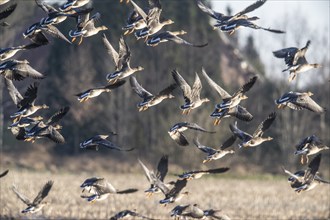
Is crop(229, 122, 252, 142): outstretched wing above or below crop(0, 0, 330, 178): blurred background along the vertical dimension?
above

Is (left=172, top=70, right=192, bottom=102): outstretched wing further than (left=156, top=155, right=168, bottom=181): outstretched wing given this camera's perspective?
No

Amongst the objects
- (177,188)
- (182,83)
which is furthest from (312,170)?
(182,83)

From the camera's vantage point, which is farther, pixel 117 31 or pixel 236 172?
pixel 117 31

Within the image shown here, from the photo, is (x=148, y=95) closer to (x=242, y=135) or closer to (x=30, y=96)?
(x=242, y=135)

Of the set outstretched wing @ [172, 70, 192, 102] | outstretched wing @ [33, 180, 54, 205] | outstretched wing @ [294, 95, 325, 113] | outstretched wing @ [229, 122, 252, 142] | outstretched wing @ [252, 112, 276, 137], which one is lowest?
outstretched wing @ [33, 180, 54, 205]

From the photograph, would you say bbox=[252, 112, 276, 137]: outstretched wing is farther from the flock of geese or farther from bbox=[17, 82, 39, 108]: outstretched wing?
bbox=[17, 82, 39, 108]: outstretched wing

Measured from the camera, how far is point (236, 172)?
50688 mm

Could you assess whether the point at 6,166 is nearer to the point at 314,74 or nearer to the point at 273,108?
the point at 273,108

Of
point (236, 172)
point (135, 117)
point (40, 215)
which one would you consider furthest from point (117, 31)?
point (40, 215)

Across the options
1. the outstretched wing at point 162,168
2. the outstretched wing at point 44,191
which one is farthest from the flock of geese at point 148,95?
the outstretched wing at point 44,191

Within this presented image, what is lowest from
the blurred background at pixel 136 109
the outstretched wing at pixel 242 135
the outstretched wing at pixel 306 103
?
the blurred background at pixel 136 109

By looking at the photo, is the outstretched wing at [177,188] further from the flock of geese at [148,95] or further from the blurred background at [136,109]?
the blurred background at [136,109]

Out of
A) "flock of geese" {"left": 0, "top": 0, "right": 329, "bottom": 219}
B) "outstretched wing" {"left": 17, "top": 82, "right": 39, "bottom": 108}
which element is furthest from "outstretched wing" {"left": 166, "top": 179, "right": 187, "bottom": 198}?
"outstretched wing" {"left": 17, "top": 82, "right": 39, "bottom": 108}

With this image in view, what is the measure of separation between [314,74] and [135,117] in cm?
1509
